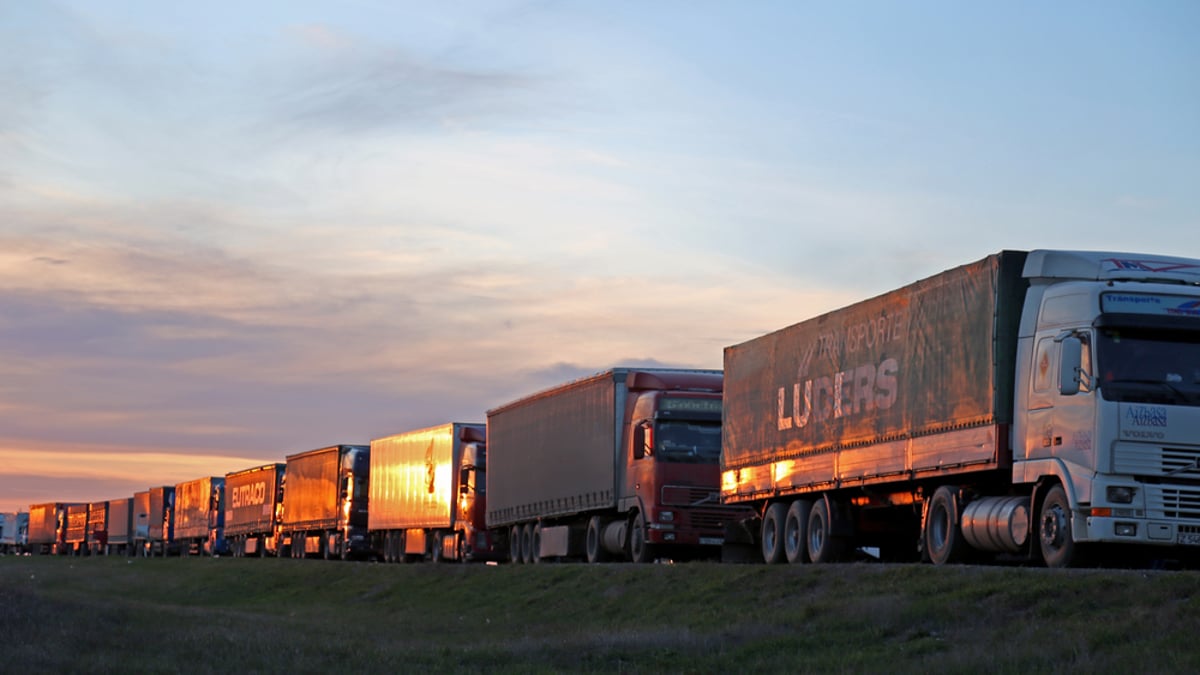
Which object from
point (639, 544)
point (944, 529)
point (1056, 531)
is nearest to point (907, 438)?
point (944, 529)

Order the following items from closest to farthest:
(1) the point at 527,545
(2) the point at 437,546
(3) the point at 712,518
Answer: (3) the point at 712,518 < (1) the point at 527,545 < (2) the point at 437,546

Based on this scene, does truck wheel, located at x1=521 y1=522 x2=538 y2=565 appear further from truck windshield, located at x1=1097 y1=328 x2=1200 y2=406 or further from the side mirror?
truck windshield, located at x1=1097 y1=328 x2=1200 y2=406

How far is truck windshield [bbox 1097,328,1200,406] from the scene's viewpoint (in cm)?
1864

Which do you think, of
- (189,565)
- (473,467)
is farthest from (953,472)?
(189,565)

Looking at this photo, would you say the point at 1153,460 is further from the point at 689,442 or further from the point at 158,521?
the point at 158,521

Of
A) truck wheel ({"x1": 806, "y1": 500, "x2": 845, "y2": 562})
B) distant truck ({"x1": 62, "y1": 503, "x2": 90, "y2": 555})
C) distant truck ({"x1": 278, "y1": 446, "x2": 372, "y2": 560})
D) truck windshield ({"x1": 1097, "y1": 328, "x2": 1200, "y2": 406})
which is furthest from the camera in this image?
distant truck ({"x1": 62, "y1": 503, "x2": 90, "y2": 555})

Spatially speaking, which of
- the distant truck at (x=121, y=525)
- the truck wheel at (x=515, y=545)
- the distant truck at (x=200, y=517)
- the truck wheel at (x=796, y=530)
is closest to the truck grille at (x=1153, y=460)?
the truck wheel at (x=796, y=530)

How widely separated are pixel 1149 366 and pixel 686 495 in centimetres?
1416

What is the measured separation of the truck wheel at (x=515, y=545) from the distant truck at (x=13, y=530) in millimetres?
90186

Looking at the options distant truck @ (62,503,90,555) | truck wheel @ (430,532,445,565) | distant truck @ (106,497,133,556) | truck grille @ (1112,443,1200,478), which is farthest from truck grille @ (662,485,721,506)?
distant truck @ (62,503,90,555)

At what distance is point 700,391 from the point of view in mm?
33156

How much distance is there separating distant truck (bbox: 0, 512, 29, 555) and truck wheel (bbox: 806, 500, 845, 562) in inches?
4225

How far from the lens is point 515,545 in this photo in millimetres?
42062

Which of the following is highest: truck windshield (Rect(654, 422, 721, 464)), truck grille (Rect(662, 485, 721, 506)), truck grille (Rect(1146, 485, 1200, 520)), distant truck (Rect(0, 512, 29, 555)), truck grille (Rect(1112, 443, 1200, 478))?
truck windshield (Rect(654, 422, 721, 464))
